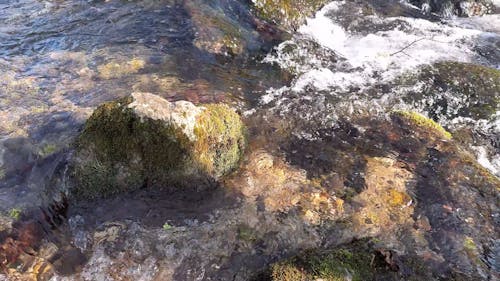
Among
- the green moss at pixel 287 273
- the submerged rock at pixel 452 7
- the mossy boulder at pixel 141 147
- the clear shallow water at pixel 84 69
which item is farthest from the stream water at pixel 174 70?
the green moss at pixel 287 273

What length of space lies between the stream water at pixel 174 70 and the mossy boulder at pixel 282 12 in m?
0.37

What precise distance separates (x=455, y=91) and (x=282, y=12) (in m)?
4.85

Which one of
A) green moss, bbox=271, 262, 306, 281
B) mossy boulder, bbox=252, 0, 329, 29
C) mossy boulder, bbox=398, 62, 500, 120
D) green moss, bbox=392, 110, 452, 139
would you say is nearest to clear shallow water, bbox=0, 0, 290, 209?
mossy boulder, bbox=252, 0, 329, 29

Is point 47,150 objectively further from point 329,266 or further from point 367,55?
point 367,55

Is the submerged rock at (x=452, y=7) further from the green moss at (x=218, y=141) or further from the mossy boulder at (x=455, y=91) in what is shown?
the green moss at (x=218, y=141)

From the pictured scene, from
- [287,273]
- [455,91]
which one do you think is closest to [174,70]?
[287,273]

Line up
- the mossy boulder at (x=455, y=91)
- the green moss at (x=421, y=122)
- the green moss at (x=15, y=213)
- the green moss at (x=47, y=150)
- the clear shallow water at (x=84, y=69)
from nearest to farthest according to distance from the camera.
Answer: the green moss at (x=15, y=213) → the green moss at (x=47, y=150) → the clear shallow water at (x=84, y=69) → the green moss at (x=421, y=122) → the mossy boulder at (x=455, y=91)

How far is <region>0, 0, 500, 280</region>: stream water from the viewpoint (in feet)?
21.0

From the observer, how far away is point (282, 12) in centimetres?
1082

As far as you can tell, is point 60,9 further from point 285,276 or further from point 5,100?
point 285,276

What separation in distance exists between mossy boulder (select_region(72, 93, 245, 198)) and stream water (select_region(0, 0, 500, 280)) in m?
0.34

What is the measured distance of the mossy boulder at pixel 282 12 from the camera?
10711mm

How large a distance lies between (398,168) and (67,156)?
4825 millimetres

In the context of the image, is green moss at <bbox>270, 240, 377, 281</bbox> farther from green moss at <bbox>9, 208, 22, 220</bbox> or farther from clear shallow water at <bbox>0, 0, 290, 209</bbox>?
clear shallow water at <bbox>0, 0, 290, 209</bbox>
